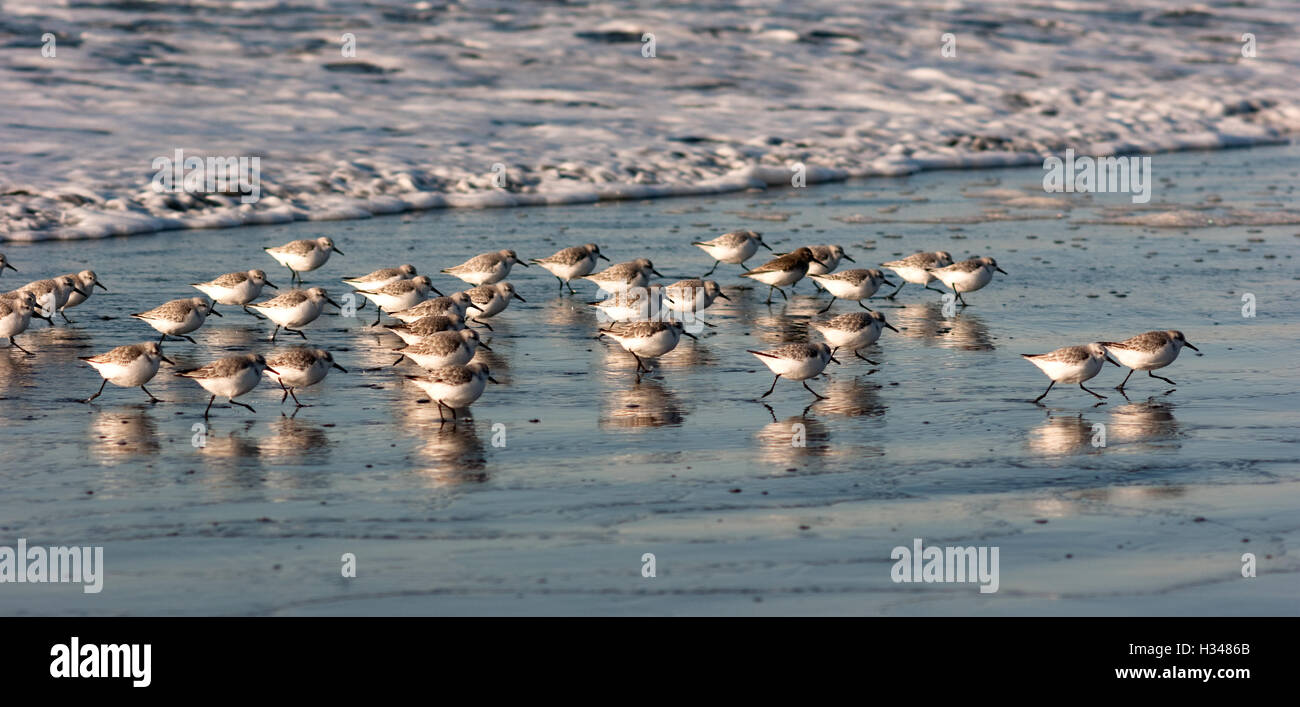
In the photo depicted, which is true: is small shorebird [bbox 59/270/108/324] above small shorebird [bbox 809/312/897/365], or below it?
above

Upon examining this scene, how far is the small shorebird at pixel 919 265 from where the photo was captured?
14461 millimetres

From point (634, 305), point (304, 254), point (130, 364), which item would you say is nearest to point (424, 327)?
point (634, 305)

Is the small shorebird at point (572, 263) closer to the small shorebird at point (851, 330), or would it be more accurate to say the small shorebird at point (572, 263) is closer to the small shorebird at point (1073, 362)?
the small shorebird at point (851, 330)

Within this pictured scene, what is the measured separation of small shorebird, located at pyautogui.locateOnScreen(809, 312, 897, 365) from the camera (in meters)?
11.4

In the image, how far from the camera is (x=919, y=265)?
14.5 m

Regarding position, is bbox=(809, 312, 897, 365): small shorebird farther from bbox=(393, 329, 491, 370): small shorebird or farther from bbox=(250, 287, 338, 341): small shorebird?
bbox=(250, 287, 338, 341): small shorebird

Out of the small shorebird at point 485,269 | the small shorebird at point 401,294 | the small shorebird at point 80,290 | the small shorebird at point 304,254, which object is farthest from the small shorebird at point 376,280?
the small shorebird at point 80,290

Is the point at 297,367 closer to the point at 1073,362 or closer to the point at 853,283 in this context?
the point at 1073,362

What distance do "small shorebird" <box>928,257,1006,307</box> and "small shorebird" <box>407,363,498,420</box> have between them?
6016 mm

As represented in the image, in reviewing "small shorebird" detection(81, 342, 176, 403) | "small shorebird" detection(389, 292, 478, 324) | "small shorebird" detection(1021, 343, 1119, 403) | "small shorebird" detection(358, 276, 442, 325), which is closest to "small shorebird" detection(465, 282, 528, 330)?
"small shorebird" detection(389, 292, 478, 324)

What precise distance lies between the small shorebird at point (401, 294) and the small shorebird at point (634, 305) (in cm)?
168

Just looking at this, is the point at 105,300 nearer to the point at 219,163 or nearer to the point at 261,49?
the point at 219,163

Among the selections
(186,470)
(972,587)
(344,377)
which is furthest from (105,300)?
(972,587)

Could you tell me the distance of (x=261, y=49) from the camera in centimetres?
2953
